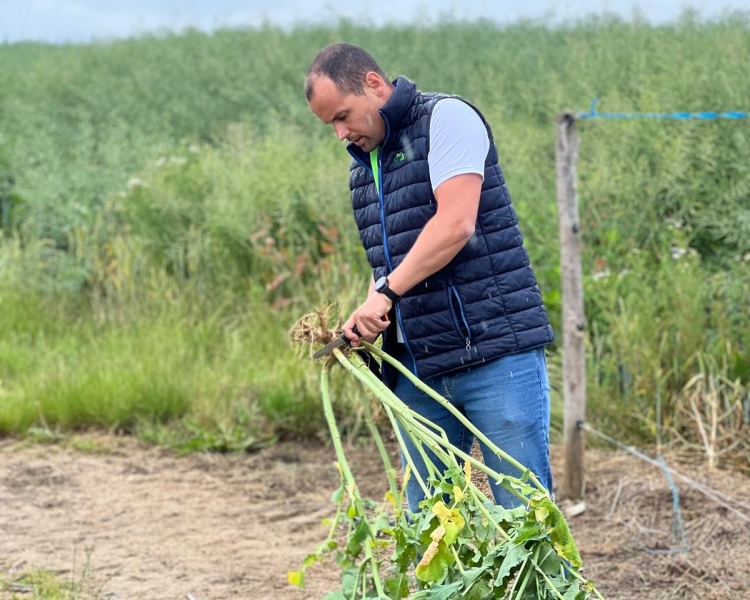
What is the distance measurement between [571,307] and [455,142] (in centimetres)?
210

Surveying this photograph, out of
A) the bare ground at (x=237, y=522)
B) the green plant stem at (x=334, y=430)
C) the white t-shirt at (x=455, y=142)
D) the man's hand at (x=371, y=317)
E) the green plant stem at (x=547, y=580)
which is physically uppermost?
the white t-shirt at (x=455, y=142)

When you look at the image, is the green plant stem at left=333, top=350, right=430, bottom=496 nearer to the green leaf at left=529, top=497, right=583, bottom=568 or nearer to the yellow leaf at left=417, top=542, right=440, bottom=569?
the yellow leaf at left=417, top=542, right=440, bottom=569

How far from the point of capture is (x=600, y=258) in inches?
225

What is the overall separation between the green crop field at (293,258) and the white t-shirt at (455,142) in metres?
2.68

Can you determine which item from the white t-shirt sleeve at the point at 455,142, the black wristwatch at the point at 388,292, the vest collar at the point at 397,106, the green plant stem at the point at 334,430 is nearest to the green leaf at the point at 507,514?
the green plant stem at the point at 334,430

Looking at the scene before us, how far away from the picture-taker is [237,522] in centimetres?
463

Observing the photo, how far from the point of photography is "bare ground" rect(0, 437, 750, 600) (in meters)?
3.82

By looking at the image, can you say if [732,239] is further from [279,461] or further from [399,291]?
[399,291]

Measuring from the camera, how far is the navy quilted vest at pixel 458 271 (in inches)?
109

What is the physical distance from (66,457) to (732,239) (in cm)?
387

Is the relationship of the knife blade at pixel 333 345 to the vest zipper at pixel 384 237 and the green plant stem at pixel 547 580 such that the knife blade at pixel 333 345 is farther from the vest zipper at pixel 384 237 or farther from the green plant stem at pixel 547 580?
the green plant stem at pixel 547 580

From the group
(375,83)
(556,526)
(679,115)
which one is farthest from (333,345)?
(679,115)

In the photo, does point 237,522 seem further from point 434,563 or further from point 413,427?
point 434,563

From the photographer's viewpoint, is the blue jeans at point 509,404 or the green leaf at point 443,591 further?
the blue jeans at point 509,404
